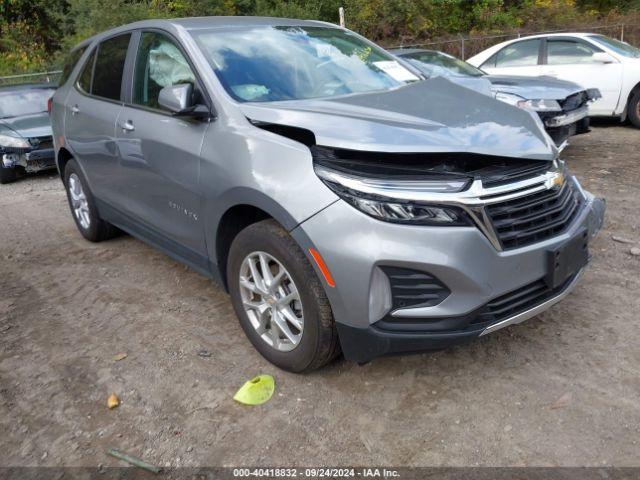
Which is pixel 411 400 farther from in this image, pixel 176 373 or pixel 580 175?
pixel 580 175

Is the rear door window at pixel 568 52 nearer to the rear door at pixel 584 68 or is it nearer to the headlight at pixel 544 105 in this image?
the rear door at pixel 584 68

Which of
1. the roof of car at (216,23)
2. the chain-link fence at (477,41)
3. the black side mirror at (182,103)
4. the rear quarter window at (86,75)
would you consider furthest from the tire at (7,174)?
the chain-link fence at (477,41)

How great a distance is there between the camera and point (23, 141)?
8.26 metres

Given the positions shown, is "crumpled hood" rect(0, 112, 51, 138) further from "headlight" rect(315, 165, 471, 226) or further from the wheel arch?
"headlight" rect(315, 165, 471, 226)

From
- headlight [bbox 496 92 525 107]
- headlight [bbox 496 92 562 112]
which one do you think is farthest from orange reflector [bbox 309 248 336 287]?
headlight [bbox 496 92 525 107]

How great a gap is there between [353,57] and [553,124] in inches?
139

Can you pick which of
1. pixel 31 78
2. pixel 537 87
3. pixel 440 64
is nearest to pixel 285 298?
pixel 537 87

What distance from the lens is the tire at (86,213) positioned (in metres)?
4.99

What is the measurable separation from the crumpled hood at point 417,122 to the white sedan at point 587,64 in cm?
638

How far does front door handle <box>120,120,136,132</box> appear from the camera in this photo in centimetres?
388

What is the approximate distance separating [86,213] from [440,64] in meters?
5.47

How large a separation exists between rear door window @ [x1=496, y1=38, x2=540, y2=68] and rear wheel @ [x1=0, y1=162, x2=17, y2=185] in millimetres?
7741

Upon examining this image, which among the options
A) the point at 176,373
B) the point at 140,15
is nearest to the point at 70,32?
the point at 140,15

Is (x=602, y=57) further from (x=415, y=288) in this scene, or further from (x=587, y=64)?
(x=415, y=288)
